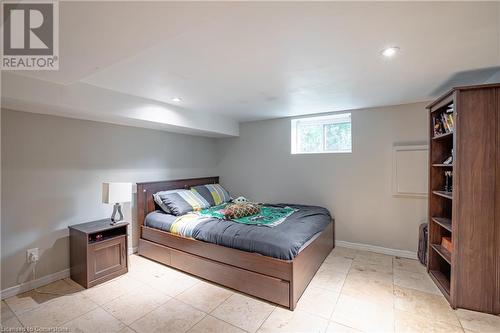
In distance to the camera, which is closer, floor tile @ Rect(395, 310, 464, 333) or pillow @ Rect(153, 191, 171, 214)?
floor tile @ Rect(395, 310, 464, 333)

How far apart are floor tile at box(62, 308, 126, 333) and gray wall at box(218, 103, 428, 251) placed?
2.94 metres

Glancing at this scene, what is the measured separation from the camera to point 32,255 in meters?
2.47

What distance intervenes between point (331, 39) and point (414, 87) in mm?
1623

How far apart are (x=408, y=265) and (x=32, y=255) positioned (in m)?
4.46

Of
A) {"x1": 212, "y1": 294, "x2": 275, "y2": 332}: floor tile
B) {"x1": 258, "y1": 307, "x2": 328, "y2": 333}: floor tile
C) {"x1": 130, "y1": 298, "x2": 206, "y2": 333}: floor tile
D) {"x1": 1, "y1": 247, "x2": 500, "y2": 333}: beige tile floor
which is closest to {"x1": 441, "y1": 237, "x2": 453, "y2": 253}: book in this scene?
{"x1": 1, "y1": 247, "x2": 500, "y2": 333}: beige tile floor

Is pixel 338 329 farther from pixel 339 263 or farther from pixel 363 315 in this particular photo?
pixel 339 263

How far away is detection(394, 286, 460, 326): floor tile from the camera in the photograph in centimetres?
200

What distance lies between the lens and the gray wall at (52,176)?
2.34 metres

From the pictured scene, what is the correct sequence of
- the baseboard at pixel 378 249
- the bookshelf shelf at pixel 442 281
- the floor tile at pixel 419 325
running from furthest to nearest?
1. the baseboard at pixel 378 249
2. the bookshelf shelf at pixel 442 281
3. the floor tile at pixel 419 325

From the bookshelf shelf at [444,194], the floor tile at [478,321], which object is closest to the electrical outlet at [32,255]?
the floor tile at [478,321]

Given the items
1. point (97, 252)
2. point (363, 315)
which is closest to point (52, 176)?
point (97, 252)

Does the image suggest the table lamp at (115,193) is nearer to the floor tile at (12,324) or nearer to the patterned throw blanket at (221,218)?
the patterned throw blanket at (221,218)

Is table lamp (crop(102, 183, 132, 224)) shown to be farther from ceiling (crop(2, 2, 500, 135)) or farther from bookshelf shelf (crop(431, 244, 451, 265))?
bookshelf shelf (crop(431, 244, 451, 265))

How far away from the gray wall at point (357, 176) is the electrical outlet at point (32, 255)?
10.6 feet
